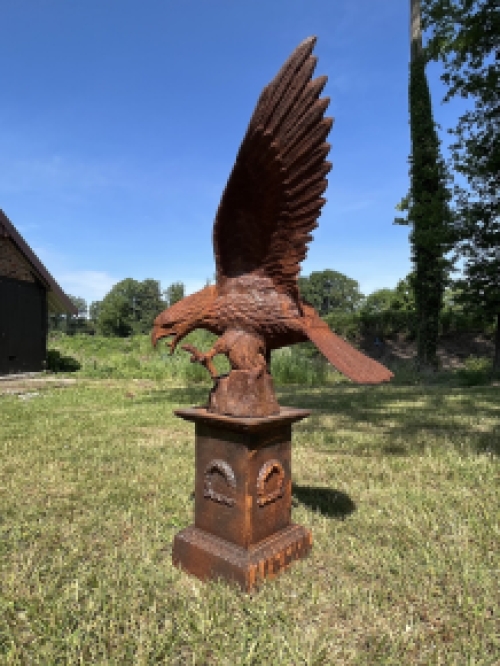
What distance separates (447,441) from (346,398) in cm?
358

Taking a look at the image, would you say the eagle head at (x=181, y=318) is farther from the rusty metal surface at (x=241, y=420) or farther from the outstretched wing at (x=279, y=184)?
the rusty metal surface at (x=241, y=420)

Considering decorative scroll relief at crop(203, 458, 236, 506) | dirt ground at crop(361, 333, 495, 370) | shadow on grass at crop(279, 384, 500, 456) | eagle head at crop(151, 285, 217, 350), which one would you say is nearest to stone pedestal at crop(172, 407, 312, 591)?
decorative scroll relief at crop(203, 458, 236, 506)

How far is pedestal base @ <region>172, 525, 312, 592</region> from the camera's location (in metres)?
2.25

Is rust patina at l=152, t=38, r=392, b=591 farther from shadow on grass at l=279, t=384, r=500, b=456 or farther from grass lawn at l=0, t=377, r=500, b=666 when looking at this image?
shadow on grass at l=279, t=384, r=500, b=456

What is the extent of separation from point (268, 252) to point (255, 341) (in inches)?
18.5

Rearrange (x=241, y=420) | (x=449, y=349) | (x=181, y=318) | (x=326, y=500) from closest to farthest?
(x=241, y=420), (x=181, y=318), (x=326, y=500), (x=449, y=349)

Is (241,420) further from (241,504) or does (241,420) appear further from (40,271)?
(40,271)

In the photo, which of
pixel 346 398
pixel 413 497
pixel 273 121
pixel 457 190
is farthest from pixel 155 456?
pixel 457 190

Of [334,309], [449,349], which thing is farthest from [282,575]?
[334,309]

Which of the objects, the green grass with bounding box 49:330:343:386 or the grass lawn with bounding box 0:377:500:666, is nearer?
the grass lawn with bounding box 0:377:500:666

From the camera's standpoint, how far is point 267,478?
2453 millimetres

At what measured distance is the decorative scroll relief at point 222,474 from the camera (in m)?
2.38

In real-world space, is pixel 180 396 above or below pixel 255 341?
below

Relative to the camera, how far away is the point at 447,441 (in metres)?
4.75
